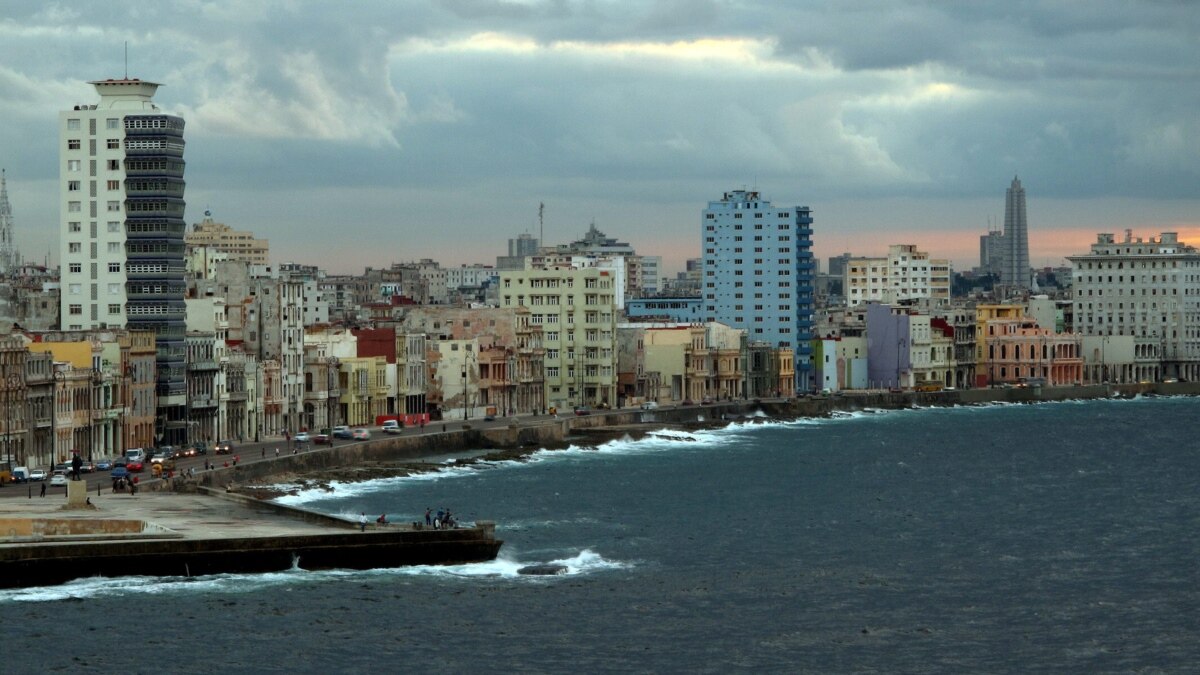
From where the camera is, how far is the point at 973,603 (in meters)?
88.9

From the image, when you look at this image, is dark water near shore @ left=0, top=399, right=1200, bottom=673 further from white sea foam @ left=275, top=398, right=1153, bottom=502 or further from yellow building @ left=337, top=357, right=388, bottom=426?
yellow building @ left=337, top=357, right=388, bottom=426

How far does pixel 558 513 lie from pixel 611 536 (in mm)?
9868

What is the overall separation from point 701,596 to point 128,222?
70354mm

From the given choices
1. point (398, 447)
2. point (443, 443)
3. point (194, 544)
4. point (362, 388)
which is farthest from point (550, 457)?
point (194, 544)

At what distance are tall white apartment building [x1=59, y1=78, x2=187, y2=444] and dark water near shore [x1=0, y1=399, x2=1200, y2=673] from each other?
21.6 meters

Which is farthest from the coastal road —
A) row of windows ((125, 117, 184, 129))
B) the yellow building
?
row of windows ((125, 117, 184, 129))

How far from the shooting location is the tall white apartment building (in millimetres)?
145750

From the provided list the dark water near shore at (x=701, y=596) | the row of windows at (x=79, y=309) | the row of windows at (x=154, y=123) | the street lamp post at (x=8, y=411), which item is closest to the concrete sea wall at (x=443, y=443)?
the dark water near shore at (x=701, y=596)

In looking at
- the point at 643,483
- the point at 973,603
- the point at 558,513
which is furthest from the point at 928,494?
the point at 973,603

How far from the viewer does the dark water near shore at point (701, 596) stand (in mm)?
76688

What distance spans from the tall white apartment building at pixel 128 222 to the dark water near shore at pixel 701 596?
70.9 feet

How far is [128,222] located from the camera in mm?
147750

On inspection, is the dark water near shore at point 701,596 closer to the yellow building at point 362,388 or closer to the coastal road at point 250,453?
the coastal road at point 250,453

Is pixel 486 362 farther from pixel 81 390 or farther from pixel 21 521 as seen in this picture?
pixel 21 521
